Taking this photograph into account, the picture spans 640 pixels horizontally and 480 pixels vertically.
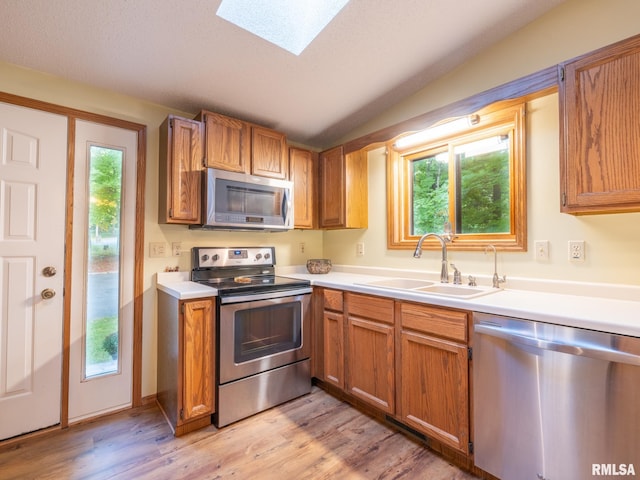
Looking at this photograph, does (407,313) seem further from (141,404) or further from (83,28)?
(83,28)

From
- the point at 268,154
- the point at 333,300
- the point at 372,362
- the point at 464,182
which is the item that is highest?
the point at 268,154

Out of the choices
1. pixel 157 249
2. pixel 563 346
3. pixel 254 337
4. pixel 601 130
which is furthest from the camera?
pixel 157 249

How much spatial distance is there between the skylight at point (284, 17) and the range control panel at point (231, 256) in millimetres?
1595

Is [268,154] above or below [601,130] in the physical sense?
above

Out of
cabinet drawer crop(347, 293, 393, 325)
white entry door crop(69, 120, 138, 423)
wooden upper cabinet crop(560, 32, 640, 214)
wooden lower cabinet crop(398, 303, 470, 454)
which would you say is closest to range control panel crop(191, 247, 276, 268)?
white entry door crop(69, 120, 138, 423)

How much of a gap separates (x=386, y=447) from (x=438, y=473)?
1.00 ft

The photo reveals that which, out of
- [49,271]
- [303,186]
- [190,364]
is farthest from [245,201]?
[49,271]

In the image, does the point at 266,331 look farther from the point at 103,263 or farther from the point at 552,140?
the point at 552,140

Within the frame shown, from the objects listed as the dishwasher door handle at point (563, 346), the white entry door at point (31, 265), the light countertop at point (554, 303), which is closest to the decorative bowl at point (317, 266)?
the light countertop at point (554, 303)

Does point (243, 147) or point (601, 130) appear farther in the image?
point (243, 147)

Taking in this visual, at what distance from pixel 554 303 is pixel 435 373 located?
0.69m

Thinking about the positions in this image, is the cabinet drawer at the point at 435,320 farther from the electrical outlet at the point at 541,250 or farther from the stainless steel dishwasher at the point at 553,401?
the electrical outlet at the point at 541,250

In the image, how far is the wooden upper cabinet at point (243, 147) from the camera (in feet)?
7.38

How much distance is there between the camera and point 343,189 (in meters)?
2.76
